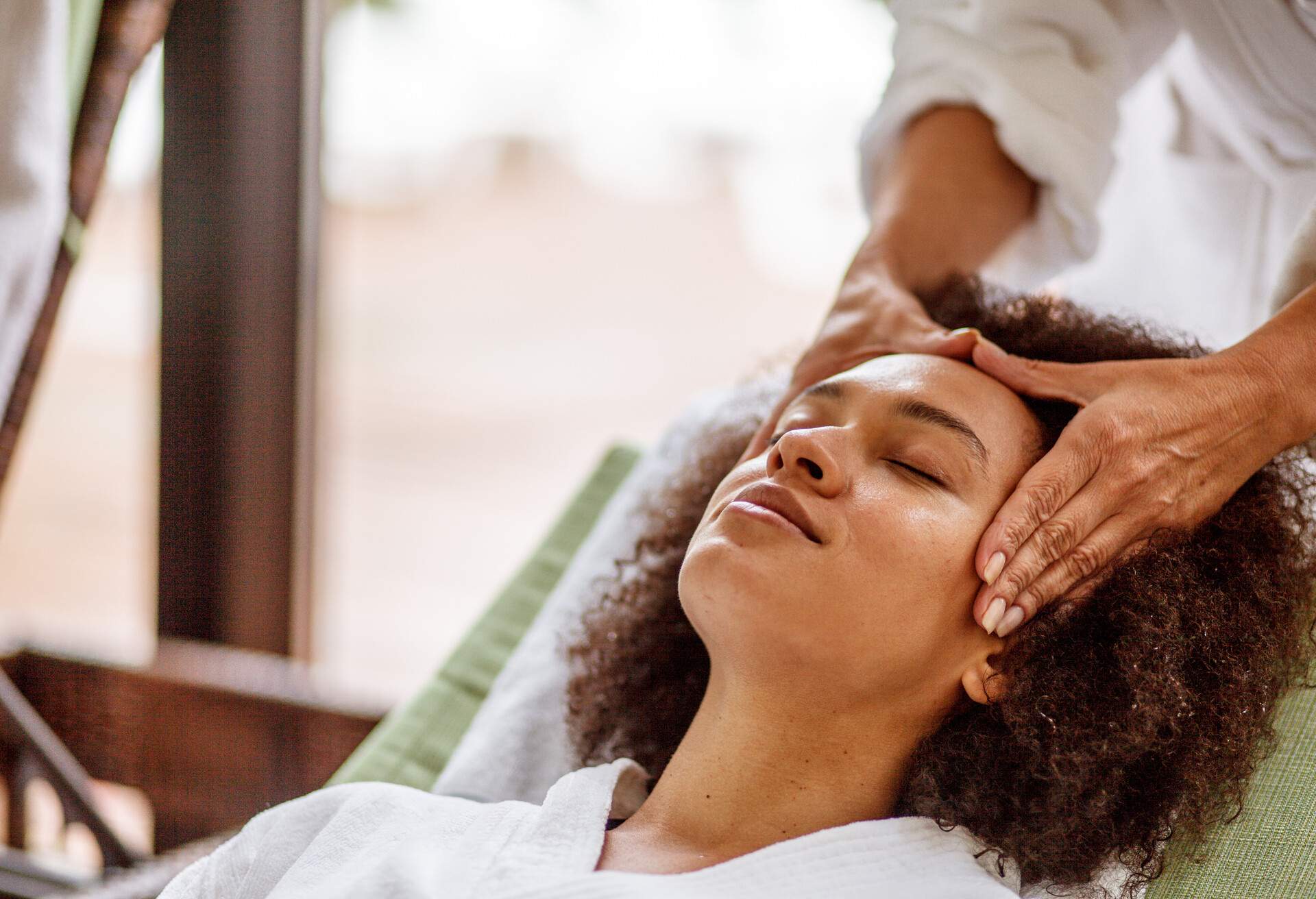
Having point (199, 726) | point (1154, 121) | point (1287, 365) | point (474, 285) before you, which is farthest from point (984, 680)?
point (474, 285)

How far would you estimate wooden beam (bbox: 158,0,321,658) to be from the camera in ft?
7.73

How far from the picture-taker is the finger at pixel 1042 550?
1011 millimetres

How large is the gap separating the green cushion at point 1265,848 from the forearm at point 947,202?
2.22 ft

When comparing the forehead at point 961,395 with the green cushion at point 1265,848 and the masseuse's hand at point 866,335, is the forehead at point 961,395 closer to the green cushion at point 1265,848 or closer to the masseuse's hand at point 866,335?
the masseuse's hand at point 866,335

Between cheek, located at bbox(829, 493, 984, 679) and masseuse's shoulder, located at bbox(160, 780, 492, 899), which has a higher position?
cheek, located at bbox(829, 493, 984, 679)

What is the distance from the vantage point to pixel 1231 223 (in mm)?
A: 1575

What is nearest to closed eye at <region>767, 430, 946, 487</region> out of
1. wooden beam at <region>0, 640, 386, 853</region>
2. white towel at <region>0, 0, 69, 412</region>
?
white towel at <region>0, 0, 69, 412</region>

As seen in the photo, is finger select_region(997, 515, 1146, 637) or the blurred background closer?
finger select_region(997, 515, 1146, 637)

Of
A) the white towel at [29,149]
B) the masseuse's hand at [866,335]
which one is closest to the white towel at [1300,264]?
the masseuse's hand at [866,335]

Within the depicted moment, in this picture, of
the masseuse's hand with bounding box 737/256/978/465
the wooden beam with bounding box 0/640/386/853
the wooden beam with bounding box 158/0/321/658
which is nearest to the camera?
the masseuse's hand with bounding box 737/256/978/465

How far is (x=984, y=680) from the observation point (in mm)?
1066

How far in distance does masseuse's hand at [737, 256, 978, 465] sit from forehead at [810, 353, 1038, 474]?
0.06 m

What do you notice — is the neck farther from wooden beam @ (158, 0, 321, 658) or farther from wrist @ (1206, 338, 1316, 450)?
wooden beam @ (158, 0, 321, 658)

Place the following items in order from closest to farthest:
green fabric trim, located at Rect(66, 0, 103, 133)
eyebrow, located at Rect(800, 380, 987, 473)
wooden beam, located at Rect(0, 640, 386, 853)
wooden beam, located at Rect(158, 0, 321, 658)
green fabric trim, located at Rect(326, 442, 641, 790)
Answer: eyebrow, located at Rect(800, 380, 987, 473), green fabric trim, located at Rect(66, 0, 103, 133), green fabric trim, located at Rect(326, 442, 641, 790), wooden beam, located at Rect(0, 640, 386, 853), wooden beam, located at Rect(158, 0, 321, 658)
